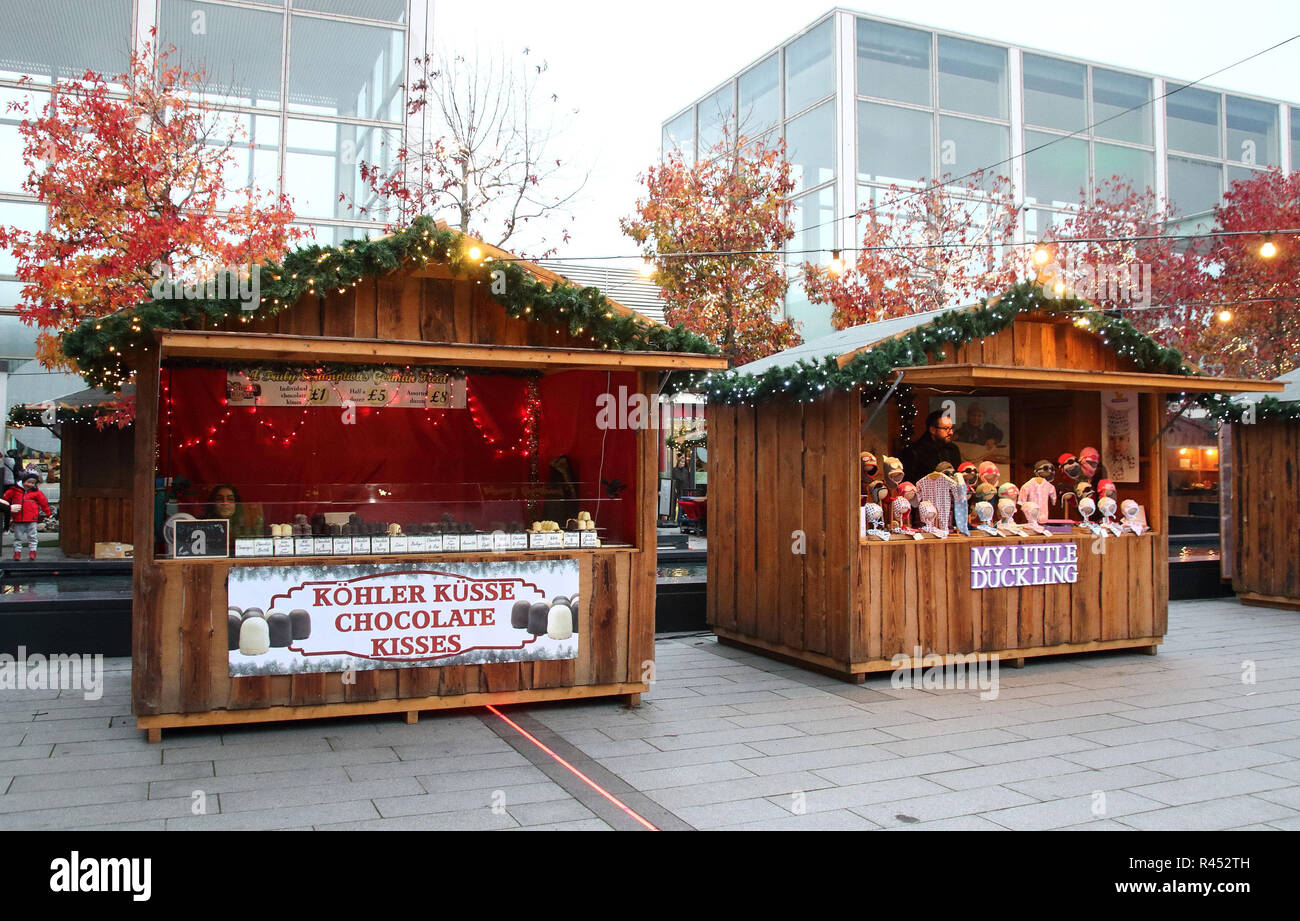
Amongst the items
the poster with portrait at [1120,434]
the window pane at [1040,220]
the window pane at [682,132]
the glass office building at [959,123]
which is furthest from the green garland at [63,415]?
the window pane at [1040,220]

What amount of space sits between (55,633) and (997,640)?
7.80 metres

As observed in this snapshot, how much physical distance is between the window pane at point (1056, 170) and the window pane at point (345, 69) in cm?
1515

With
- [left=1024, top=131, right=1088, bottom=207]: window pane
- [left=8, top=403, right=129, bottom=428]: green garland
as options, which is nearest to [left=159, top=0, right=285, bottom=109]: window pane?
[left=8, top=403, right=129, bottom=428]: green garland

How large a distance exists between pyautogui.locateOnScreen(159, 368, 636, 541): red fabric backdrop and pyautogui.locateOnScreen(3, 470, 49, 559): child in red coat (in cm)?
719

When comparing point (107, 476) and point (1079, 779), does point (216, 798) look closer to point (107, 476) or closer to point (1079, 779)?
point (1079, 779)

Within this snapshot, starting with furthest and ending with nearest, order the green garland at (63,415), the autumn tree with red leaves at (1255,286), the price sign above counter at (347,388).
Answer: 1. the autumn tree with red leaves at (1255,286)
2. the green garland at (63,415)
3. the price sign above counter at (347,388)

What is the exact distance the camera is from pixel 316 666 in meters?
6.31

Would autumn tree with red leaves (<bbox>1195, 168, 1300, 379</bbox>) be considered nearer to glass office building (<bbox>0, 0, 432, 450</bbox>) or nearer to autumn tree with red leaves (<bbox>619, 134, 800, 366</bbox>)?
autumn tree with red leaves (<bbox>619, 134, 800, 366</bbox>)

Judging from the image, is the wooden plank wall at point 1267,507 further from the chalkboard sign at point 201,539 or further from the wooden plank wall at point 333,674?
the chalkboard sign at point 201,539

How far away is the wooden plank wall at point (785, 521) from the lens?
7984 millimetres

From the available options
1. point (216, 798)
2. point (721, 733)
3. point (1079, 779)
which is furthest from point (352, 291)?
point (1079, 779)

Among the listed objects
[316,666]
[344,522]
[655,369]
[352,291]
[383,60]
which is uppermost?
[383,60]

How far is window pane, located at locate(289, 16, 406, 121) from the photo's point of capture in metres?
19.2

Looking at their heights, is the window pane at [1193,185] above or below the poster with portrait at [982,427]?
above
